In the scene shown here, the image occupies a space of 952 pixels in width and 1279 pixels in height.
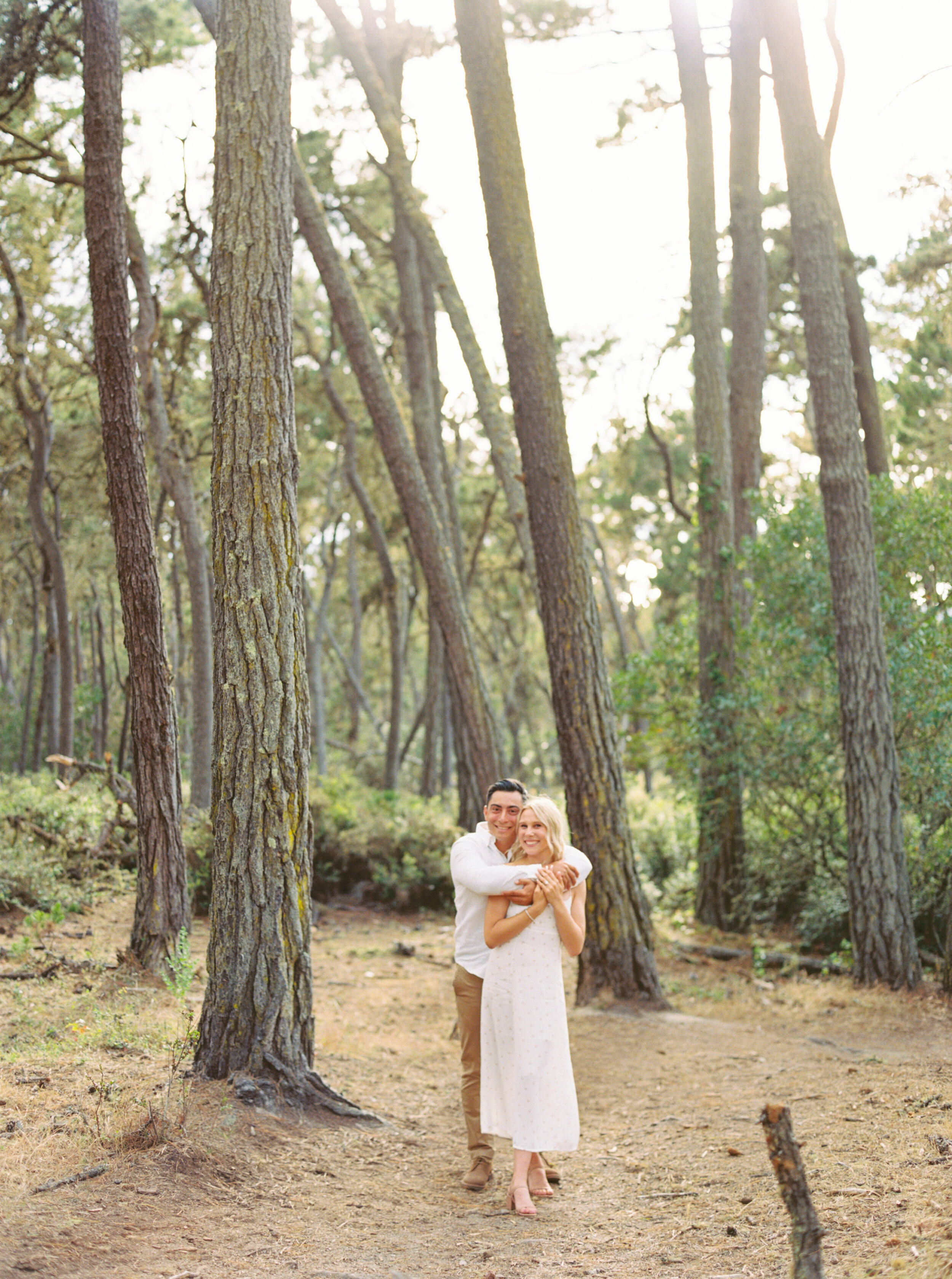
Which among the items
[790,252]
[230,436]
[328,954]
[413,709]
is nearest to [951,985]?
[328,954]

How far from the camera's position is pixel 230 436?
5559mm

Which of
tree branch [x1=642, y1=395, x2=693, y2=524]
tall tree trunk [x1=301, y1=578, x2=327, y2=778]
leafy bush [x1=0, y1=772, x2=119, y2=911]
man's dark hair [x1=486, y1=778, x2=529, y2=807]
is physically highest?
tree branch [x1=642, y1=395, x2=693, y2=524]

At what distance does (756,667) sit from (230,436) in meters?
7.15

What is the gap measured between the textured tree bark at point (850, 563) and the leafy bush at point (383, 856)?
604cm

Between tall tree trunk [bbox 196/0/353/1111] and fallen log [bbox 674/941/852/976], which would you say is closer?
tall tree trunk [bbox 196/0/353/1111]

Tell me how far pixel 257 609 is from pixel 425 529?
6.25 metres

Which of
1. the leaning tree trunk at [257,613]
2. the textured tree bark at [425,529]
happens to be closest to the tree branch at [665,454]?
the textured tree bark at [425,529]

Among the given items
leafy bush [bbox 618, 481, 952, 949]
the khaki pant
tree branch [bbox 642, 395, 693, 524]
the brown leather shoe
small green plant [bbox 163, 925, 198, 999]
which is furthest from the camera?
tree branch [bbox 642, 395, 693, 524]

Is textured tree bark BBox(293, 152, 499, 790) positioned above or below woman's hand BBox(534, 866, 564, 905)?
above

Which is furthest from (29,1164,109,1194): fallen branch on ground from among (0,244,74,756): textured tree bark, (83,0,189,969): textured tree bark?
(0,244,74,756): textured tree bark

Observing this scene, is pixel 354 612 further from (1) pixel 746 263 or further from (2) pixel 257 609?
(2) pixel 257 609

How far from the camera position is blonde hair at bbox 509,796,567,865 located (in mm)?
4559

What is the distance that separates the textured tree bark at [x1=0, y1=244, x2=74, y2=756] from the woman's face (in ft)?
46.1

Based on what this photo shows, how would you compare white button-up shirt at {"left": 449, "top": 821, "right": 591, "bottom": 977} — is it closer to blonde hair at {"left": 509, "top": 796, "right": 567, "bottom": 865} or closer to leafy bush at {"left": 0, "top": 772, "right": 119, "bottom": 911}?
blonde hair at {"left": 509, "top": 796, "right": 567, "bottom": 865}
